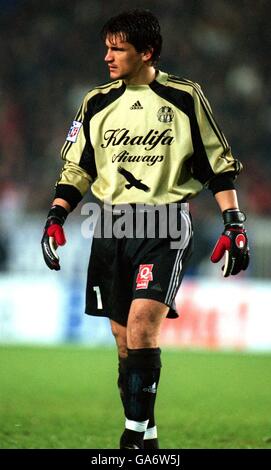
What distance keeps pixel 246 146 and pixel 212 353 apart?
14.4 feet

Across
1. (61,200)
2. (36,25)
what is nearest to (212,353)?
(36,25)

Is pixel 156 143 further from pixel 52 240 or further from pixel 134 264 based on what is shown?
pixel 52 240

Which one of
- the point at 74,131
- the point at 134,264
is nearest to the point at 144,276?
the point at 134,264

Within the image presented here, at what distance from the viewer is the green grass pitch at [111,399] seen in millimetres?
5957

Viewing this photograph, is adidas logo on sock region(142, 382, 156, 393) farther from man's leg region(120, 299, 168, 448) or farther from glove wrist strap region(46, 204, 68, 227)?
glove wrist strap region(46, 204, 68, 227)

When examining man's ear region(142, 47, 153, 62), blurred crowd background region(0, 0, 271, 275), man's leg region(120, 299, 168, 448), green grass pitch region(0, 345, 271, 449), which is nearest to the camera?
man's leg region(120, 299, 168, 448)

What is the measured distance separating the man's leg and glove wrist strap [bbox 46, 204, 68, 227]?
717 millimetres

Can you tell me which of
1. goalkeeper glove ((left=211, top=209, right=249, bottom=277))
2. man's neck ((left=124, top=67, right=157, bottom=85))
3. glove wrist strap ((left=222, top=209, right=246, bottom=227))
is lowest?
goalkeeper glove ((left=211, top=209, right=249, bottom=277))

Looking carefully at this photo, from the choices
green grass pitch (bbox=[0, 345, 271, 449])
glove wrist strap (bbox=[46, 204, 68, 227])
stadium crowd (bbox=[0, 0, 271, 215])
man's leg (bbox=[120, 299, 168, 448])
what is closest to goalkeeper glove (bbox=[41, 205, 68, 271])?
glove wrist strap (bbox=[46, 204, 68, 227])

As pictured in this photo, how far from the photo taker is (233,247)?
4.87 meters

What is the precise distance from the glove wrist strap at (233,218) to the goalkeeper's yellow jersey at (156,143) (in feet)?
0.64

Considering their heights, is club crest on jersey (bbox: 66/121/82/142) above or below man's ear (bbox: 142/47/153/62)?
below

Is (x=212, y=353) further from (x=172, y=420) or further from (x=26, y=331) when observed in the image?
(x=172, y=420)

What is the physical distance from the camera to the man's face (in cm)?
498
